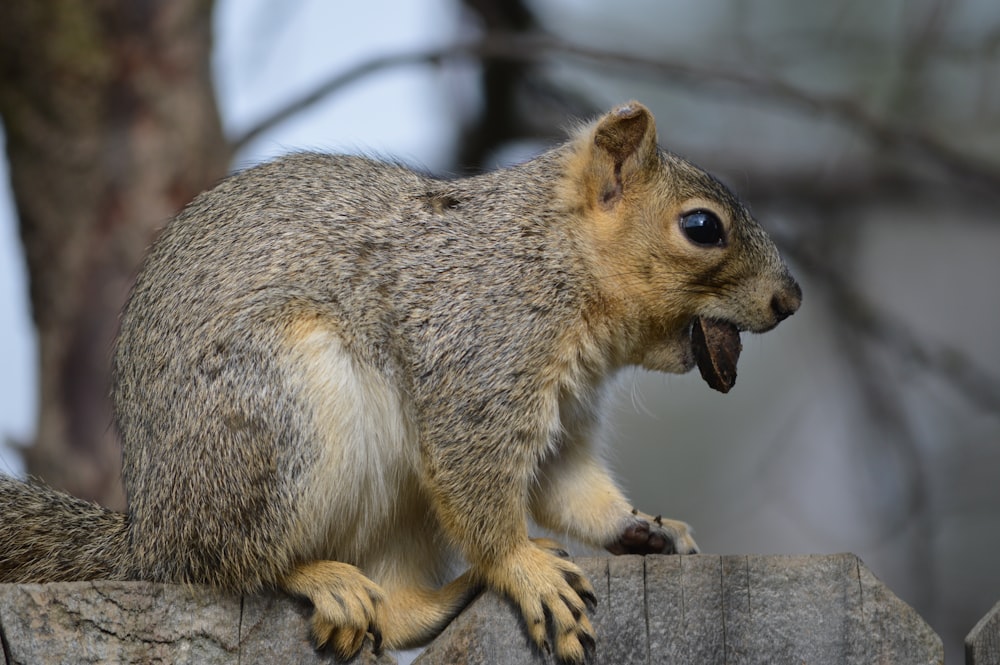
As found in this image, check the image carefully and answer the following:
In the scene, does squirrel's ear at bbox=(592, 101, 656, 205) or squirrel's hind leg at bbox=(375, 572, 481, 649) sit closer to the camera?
squirrel's hind leg at bbox=(375, 572, 481, 649)

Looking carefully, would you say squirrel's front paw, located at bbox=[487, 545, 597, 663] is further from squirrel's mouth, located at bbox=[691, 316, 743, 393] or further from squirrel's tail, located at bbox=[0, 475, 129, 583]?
squirrel's tail, located at bbox=[0, 475, 129, 583]

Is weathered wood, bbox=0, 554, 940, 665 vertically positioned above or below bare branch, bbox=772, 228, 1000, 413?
above

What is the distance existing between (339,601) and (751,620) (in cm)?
85

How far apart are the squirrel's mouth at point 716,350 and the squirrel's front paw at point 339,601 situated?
107 cm

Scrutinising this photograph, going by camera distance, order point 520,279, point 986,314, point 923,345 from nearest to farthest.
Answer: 1. point 520,279
2. point 923,345
3. point 986,314

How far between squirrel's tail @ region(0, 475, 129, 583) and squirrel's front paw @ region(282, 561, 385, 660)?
49 centimetres

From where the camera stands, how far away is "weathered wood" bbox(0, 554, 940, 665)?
87.6 inches

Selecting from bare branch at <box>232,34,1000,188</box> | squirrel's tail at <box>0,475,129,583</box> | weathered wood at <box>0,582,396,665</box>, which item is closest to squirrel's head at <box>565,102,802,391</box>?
weathered wood at <box>0,582,396,665</box>

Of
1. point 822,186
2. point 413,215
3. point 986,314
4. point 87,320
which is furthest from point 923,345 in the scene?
point 87,320

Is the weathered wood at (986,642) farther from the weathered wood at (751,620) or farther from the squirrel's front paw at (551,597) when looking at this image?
the squirrel's front paw at (551,597)

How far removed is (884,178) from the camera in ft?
21.6

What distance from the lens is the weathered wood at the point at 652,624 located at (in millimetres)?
2225

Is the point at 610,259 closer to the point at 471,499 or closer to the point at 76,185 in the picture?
the point at 471,499

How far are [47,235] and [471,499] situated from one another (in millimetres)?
3106
